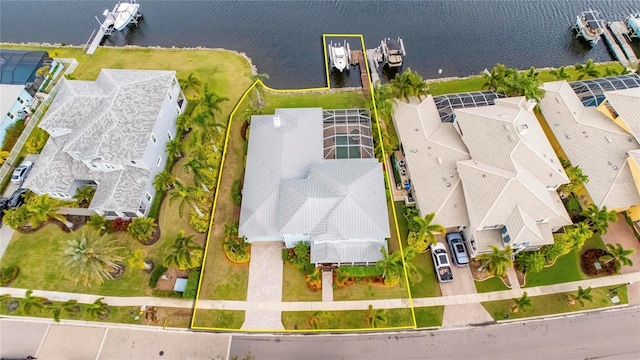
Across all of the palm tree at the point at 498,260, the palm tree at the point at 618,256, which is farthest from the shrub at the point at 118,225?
the palm tree at the point at 618,256

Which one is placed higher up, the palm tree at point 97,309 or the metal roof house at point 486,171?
the metal roof house at point 486,171

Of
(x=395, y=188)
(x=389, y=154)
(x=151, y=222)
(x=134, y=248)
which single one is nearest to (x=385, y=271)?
(x=395, y=188)

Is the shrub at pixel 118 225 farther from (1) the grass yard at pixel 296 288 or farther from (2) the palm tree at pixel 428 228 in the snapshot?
(2) the palm tree at pixel 428 228

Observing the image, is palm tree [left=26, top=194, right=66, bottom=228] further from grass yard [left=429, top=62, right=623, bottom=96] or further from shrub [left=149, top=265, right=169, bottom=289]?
grass yard [left=429, top=62, right=623, bottom=96]

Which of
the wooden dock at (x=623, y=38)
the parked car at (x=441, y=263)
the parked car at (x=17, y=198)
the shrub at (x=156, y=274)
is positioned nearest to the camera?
the parked car at (x=441, y=263)

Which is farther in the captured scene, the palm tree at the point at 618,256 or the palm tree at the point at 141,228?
the palm tree at the point at 141,228

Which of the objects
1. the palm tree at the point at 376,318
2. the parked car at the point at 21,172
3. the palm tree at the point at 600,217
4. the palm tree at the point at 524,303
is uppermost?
the parked car at the point at 21,172

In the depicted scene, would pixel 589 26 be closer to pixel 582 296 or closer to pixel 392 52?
pixel 392 52

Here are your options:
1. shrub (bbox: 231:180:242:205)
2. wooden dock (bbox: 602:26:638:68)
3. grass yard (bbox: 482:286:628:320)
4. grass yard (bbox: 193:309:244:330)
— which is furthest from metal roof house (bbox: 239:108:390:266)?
wooden dock (bbox: 602:26:638:68)
